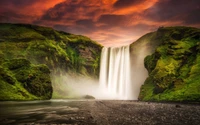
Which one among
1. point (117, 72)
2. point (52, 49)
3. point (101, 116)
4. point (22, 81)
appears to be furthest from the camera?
point (52, 49)

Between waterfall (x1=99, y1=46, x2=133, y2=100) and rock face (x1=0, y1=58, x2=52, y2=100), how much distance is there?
4560 cm

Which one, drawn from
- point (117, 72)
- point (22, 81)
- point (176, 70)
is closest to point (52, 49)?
point (117, 72)

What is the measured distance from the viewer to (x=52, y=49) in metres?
127

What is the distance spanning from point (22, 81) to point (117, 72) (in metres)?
59.5

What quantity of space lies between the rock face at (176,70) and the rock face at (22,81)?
143 ft

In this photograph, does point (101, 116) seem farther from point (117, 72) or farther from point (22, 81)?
point (117, 72)

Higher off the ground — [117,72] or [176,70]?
[117,72]

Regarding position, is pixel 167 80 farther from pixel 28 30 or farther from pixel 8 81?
pixel 28 30

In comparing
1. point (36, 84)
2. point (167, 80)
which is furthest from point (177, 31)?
point (36, 84)

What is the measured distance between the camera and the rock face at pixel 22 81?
2586 inches

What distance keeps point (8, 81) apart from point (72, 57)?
75.8 meters

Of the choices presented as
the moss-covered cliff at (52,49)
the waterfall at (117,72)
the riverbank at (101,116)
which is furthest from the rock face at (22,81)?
the waterfall at (117,72)

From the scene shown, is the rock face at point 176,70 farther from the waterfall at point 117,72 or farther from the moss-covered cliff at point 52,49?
the moss-covered cliff at point 52,49

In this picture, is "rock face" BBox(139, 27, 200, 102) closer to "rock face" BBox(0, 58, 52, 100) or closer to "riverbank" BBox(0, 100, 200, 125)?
"riverbank" BBox(0, 100, 200, 125)
